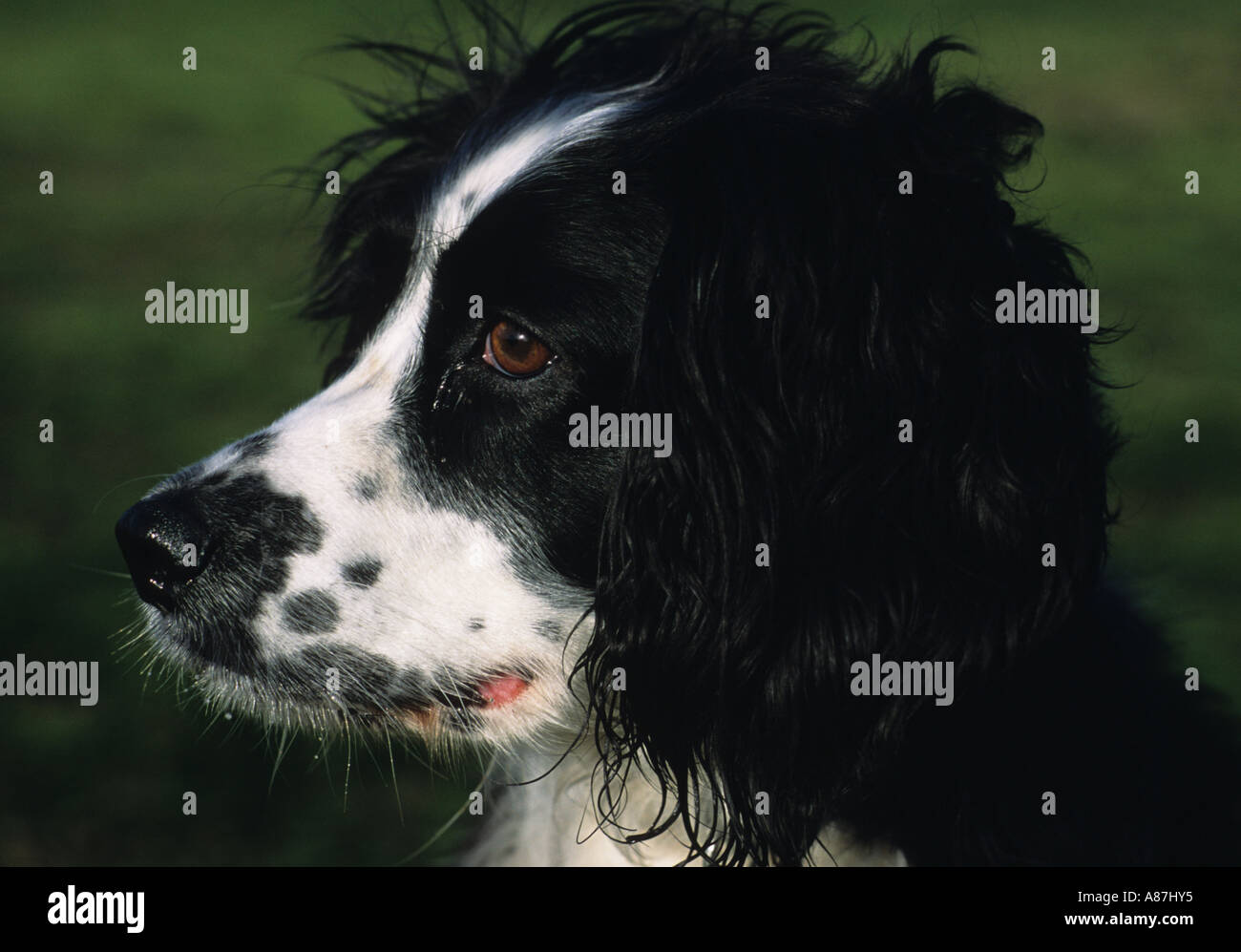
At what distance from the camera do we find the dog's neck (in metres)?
2.73

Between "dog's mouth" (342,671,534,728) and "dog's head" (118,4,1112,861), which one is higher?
"dog's head" (118,4,1112,861)

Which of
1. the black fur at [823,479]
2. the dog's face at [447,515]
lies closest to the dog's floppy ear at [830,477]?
the black fur at [823,479]

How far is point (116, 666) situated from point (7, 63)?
12.0 m

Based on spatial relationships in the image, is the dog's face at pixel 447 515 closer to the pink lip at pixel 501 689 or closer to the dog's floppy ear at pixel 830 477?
the pink lip at pixel 501 689

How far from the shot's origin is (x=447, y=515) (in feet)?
8.71

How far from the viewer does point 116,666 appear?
4.73 m

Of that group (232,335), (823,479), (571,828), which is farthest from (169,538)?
(232,335)

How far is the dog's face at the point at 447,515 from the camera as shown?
2.60 m

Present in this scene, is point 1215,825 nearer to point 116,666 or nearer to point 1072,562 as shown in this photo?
point 1072,562

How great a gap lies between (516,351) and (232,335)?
5907 millimetres

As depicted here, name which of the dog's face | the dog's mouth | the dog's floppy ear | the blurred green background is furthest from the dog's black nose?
the dog's floppy ear

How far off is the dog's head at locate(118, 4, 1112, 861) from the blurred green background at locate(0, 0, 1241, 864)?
498 mm

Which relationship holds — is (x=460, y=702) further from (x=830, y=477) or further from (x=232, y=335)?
(x=232, y=335)

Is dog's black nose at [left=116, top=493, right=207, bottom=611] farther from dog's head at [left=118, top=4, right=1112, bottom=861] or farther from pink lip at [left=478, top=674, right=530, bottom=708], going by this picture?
pink lip at [left=478, top=674, right=530, bottom=708]
